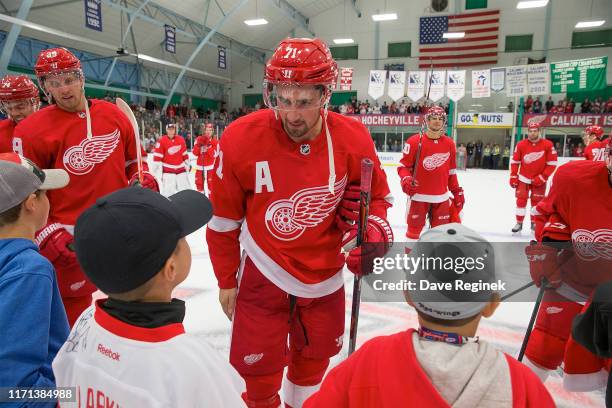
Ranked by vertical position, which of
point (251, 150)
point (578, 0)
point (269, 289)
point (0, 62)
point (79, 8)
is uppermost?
point (578, 0)

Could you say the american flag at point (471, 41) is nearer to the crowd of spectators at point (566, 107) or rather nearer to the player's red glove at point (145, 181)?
the crowd of spectators at point (566, 107)

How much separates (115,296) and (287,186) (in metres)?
0.92

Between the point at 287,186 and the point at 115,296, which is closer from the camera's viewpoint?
the point at 115,296

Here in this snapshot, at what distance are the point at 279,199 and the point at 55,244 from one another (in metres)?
1.19

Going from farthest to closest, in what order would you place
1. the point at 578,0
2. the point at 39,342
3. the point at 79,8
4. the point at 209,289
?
1. the point at 578,0
2. the point at 79,8
3. the point at 209,289
4. the point at 39,342

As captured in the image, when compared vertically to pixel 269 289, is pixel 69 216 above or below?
above

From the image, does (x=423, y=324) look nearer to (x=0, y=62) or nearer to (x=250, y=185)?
(x=250, y=185)

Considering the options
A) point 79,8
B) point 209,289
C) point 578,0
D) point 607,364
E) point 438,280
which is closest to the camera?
point 438,280

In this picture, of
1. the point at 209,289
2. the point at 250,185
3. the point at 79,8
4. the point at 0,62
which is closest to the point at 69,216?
the point at 250,185

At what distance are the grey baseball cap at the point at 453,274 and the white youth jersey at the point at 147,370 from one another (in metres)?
0.50

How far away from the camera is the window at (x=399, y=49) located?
23.9 metres

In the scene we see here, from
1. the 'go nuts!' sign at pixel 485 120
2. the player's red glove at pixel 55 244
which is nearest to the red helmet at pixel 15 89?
the player's red glove at pixel 55 244

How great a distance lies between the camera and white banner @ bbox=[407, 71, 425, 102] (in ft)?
55.4

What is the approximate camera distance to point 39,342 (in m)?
1.15
